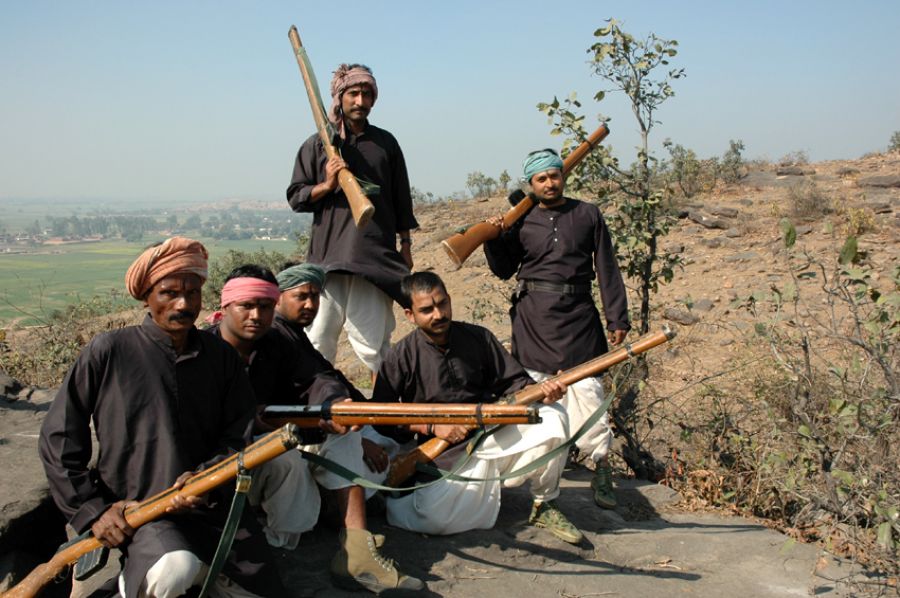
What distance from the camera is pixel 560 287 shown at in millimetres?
4762

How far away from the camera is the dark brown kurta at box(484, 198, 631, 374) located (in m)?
4.73

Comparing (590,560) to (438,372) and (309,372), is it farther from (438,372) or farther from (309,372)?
(309,372)

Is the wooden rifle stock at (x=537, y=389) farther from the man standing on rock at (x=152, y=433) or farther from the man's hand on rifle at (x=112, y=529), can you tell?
the man's hand on rifle at (x=112, y=529)

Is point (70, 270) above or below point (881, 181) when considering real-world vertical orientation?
below

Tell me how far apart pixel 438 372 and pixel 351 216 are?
1.19 m

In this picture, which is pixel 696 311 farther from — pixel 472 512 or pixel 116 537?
pixel 116 537

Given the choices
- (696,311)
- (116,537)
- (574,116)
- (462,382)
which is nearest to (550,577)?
(462,382)

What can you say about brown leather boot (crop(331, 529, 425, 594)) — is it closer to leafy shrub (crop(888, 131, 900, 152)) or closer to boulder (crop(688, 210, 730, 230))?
boulder (crop(688, 210, 730, 230))

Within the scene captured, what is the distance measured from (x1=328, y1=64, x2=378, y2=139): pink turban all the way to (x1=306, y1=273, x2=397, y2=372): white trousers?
93 centimetres

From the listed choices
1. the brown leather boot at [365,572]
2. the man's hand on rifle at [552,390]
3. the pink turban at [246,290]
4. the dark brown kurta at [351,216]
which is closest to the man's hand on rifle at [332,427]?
the brown leather boot at [365,572]

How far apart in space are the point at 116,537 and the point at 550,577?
6.79 feet

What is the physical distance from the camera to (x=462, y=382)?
4223 millimetres

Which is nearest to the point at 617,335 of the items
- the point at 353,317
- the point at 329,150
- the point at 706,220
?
the point at 353,317

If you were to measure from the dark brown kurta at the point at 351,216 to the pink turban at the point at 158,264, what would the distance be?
5.38 ft
